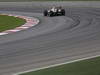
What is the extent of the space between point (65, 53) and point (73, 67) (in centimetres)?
274

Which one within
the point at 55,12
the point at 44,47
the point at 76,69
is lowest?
the point at 55,12

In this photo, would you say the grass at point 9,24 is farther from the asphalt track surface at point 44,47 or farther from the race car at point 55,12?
the race car at point 55,12

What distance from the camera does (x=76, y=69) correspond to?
9.50 meters

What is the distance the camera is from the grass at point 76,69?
9.11 meters

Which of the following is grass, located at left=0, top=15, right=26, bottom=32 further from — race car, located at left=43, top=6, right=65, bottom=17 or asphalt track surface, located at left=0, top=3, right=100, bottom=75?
race car, located at left=43, top=6, right=65, bottom=17

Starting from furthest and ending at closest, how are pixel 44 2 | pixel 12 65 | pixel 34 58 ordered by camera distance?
pixel 44 2 → pixel 34 58 → pixel 12 65

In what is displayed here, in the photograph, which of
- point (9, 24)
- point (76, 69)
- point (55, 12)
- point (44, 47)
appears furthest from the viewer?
point (55, 12)

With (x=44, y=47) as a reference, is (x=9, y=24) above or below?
below

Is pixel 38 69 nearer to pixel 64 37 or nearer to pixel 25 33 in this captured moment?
pixel 64 37

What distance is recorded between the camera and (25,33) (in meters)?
18.7

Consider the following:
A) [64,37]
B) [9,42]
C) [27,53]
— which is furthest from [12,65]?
[64,37]

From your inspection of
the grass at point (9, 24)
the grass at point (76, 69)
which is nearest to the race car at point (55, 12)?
the grass at point (9, 24)

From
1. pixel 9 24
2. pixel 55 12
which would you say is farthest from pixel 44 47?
pixel 55 12

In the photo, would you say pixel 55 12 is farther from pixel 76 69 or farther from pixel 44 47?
pixel 76 69
